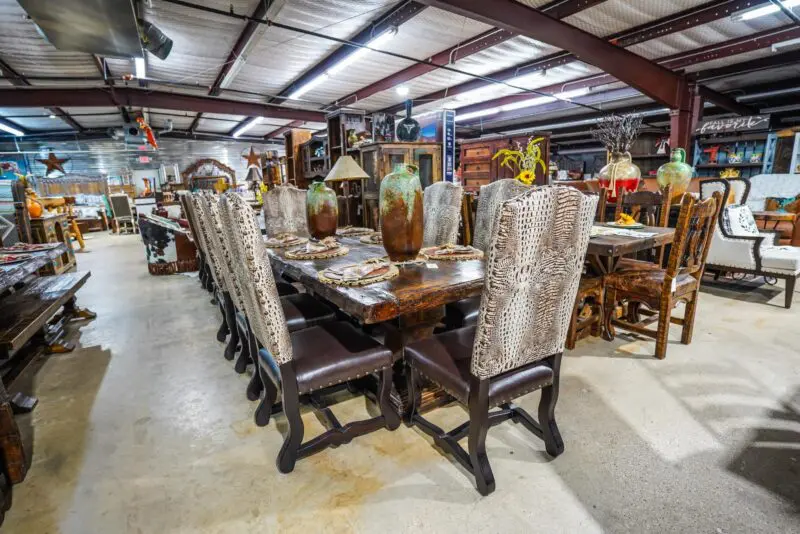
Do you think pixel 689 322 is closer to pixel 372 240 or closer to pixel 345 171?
pixel 372 240

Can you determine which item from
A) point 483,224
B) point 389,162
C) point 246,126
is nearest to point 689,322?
point 483,224

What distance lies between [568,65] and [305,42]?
4.01 m

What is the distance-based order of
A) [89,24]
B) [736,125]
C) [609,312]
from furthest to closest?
1. [736,125]
2. [89,24]
3. [609,312]

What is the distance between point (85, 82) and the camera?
6.36 m

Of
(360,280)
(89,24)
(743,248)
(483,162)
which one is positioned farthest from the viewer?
(483,162)

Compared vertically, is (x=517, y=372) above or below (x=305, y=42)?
below

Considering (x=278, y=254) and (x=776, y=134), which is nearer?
(x=278, y=254)

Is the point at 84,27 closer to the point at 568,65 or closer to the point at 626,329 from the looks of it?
the point at 626,329

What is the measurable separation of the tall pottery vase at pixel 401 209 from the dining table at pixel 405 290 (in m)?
0.14

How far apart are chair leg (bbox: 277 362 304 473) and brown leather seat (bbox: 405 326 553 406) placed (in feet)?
1.63

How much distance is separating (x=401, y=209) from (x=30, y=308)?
2317mm

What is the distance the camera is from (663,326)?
2.46 meters

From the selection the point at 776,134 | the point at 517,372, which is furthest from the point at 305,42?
the point at 776,134

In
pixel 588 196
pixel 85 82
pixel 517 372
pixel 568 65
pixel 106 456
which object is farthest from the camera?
pixel 85 82
